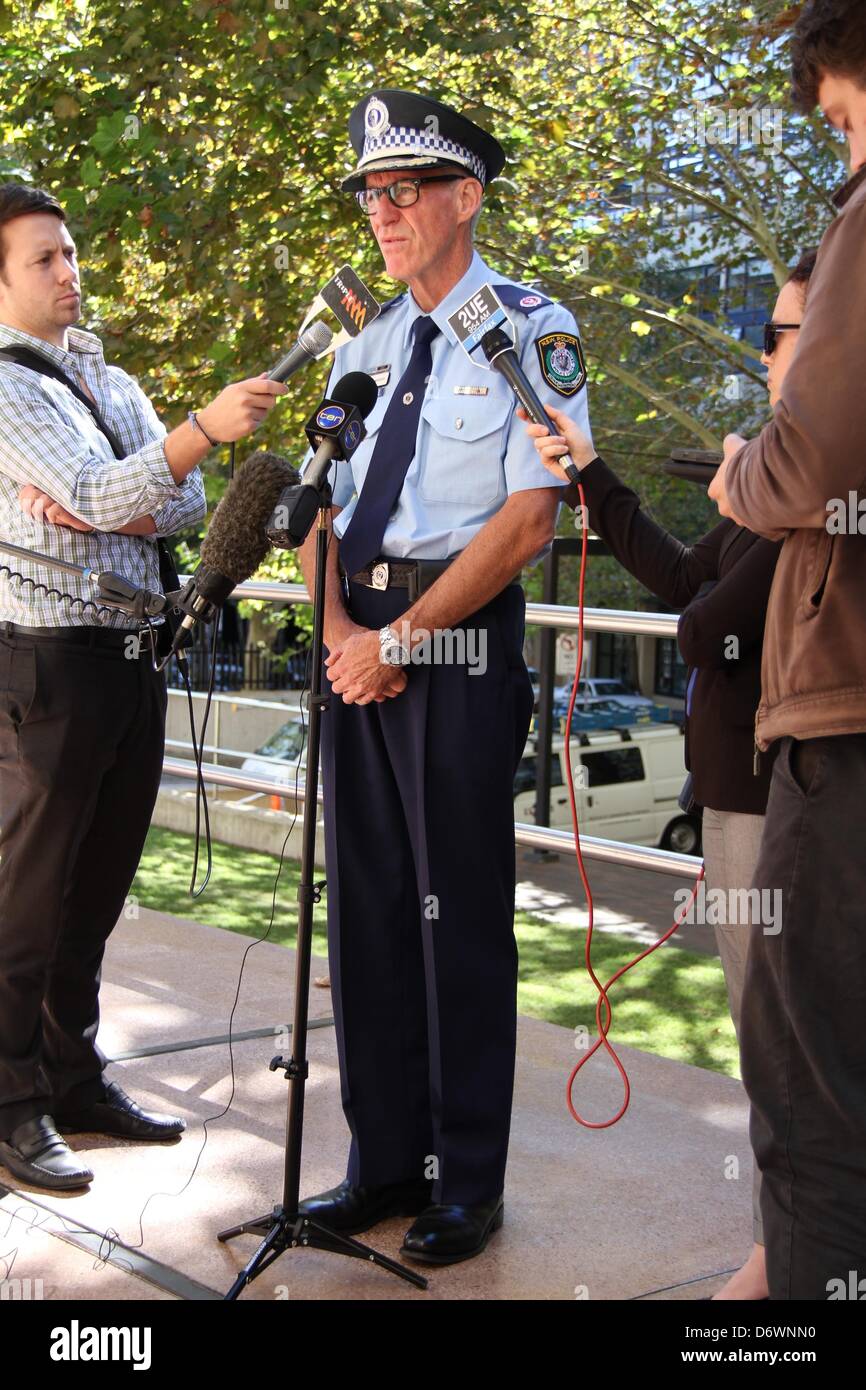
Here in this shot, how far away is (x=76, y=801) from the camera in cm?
363

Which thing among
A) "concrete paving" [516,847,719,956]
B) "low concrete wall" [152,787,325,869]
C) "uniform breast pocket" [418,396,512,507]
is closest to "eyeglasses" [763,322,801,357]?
"uniform breast pocket" [418,396,512,507]

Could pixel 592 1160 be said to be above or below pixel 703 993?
above

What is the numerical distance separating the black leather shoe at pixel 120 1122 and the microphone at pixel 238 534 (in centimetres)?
148

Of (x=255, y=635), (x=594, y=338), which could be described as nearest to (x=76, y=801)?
(x=594, y=338)

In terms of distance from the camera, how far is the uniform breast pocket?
10.8ft

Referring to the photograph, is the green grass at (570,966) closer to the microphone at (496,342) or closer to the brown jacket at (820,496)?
the microphone at (496,342)

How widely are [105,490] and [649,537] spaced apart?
125cm

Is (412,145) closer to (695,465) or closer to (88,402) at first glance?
(695,465)

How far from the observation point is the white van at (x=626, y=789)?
1673 cm

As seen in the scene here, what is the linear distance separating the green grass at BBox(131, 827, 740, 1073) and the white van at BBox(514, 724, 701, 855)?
5.46 metres

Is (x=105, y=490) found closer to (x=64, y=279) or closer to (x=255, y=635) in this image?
(x=64, y=279)

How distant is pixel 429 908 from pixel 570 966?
5047 millimetres

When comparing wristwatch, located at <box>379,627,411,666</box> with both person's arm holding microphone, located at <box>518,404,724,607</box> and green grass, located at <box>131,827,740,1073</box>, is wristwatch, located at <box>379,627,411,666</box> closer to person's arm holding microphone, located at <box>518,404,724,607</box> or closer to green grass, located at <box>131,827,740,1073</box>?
Answer: person's arm holding microphone, located at <box>518,404,724,607</box>
